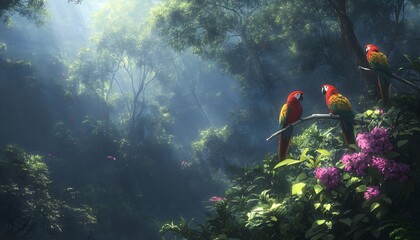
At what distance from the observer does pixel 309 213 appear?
377 centimetres

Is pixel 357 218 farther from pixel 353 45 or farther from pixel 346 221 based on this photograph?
pixel 353 45

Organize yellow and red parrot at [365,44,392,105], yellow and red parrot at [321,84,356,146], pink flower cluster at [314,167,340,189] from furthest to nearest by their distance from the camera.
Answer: yellow and red parrot at [365,44,392,105], yellow and red parrot at [321,84,356,146], pink flower cluster at [314,167,340,189]

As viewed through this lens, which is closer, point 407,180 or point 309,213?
point 407,180

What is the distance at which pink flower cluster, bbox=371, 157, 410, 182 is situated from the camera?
11.5ft

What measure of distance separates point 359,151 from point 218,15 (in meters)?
15.5

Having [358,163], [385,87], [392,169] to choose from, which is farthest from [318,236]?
[385,87]

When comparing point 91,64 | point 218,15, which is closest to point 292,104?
point 218,15

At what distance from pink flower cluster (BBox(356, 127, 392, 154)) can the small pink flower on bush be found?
0.10 m

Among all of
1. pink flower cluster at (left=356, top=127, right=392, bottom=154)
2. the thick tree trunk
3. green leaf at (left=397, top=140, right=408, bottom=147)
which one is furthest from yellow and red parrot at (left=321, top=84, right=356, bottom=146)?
the thick tree trunk

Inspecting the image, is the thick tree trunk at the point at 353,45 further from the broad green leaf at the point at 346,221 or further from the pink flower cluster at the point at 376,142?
the broad green leaf at the point at 346,221

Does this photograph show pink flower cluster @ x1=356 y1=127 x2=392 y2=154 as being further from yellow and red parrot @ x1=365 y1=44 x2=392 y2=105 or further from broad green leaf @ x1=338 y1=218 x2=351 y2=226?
yellow and red parrot @ x1=365 y1=44 x2=392 y2=105

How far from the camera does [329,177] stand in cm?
379

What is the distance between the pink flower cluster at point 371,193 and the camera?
11.2 feet

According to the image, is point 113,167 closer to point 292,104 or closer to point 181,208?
point 181,208
